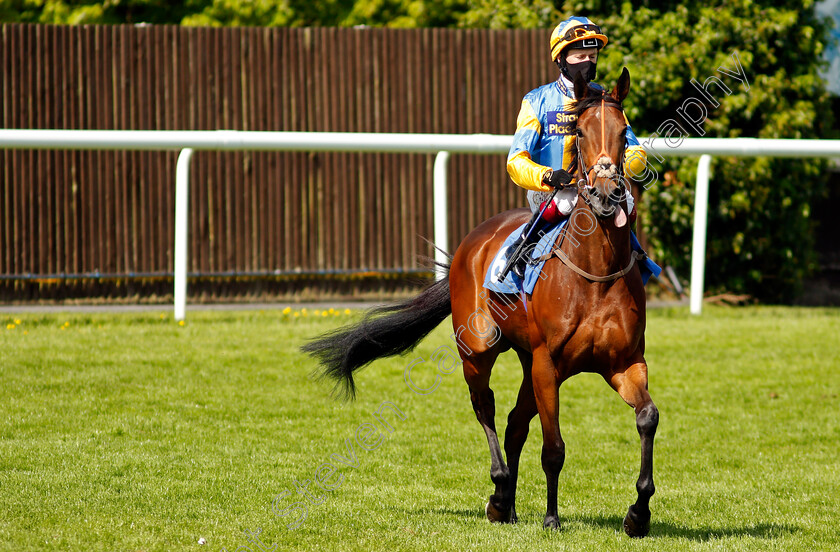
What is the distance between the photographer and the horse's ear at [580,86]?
171 inches

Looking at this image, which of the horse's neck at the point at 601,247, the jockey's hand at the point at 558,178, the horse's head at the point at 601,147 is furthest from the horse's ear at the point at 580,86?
the horse's neck at the point at 601,247

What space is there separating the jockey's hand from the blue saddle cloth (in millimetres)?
305

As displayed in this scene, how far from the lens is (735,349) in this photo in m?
9.20

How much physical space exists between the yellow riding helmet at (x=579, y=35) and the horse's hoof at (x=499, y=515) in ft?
7.31

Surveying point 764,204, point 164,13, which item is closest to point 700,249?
point 764,204

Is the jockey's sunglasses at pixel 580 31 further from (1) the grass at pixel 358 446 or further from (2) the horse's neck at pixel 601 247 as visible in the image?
(1) the grass at pixel 358 446

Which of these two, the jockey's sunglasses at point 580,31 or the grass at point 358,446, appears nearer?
the jockey's sunglasses at point 580,31

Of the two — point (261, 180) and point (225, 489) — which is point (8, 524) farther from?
point (261, 180)

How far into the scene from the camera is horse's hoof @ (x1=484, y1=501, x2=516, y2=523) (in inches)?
197

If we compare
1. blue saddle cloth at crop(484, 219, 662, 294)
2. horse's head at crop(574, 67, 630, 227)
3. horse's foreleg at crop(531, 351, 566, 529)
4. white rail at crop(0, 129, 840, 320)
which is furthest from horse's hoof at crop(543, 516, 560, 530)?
white rail at crop(0, 129, 840, 320)

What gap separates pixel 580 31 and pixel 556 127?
45 centimetres

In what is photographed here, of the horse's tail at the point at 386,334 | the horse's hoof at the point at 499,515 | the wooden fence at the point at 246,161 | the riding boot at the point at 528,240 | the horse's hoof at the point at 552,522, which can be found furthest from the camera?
the wooden fence at the point at 246,161

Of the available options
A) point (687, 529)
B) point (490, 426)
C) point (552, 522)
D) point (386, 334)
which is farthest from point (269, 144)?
point (687, 529)

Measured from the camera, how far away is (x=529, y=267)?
4.75m
